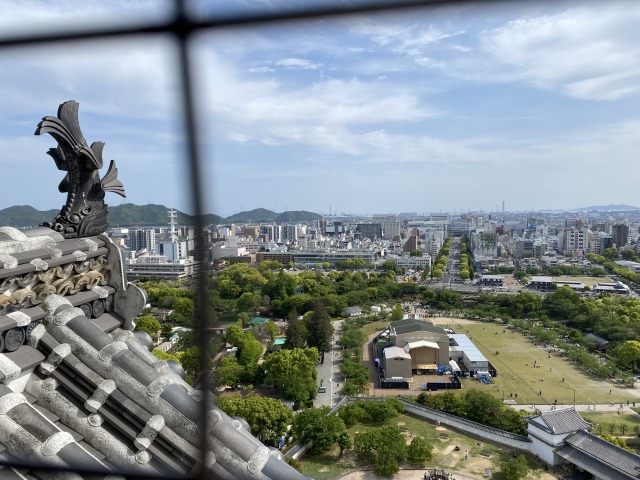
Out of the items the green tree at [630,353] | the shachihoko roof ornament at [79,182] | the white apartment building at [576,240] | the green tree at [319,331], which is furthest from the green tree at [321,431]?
the white apartment building at [576,240]

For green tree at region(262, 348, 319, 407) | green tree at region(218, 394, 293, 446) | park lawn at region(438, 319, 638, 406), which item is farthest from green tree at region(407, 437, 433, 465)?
park lawn at region(438, 319, 638, 406)

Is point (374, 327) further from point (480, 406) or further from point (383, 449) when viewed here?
point (383, 449)

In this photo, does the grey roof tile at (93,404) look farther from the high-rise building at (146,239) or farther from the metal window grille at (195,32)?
the high-rise building at (146,239)

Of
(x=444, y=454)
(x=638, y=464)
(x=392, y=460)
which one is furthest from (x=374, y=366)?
(x=638, y=464)

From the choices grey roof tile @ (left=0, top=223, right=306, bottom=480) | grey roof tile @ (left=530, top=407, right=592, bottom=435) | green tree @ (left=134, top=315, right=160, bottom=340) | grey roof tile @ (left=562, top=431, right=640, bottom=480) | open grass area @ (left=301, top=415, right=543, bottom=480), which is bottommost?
open grass area @ (left=301, top=415, right=543, bottom=480)

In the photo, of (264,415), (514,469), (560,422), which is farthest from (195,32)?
(560,422)

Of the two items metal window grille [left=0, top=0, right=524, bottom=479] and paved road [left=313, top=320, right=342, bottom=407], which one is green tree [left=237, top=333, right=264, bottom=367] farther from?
metal window grille [left=0, top=0, right=524, bottom=479]
